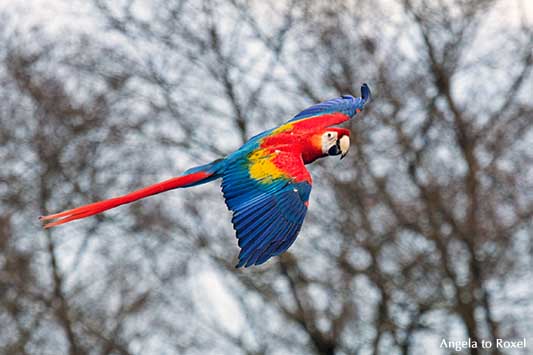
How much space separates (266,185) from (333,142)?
74 cm

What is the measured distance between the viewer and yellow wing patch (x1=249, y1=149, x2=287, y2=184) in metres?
11.4

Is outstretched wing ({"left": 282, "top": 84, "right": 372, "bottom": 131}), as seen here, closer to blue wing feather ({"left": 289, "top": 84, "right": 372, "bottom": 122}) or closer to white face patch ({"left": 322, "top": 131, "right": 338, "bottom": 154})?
blue wing feather ({"left": 289, "top": 84, "right": 372, "bottom": 122})

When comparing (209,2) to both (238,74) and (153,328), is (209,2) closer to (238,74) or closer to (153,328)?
(238,74)

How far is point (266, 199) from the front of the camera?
11.2m

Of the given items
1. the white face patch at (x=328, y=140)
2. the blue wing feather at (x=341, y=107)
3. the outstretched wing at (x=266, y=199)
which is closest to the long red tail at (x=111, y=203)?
the outstretched wing at (x=266, y=199)

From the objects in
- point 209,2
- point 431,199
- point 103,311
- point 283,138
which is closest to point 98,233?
point 103,311

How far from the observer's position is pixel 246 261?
1052 centimetres

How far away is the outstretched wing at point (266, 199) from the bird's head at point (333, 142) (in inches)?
11.5

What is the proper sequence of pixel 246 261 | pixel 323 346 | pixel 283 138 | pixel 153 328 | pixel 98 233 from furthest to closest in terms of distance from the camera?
pixel 98 233 → pixel 153 328 → pixel 323 346 → pixel 283 138 → pixel 246 261

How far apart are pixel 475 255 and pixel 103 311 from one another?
5357 millimetres

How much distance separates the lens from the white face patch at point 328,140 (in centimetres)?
1178

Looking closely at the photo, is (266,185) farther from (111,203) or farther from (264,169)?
(111,203)

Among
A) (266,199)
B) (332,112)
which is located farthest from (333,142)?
(332,112)

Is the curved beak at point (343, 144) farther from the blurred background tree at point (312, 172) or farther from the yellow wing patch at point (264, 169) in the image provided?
the blurred background tree at point (312, 172)
